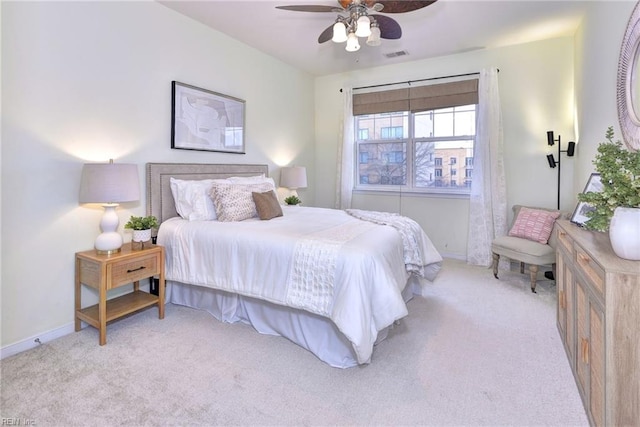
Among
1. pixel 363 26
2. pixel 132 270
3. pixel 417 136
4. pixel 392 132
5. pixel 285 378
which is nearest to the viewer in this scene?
pixel 285 378

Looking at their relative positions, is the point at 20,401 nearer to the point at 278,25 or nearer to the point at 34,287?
the point at 34,287

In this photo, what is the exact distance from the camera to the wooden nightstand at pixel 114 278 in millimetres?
2346

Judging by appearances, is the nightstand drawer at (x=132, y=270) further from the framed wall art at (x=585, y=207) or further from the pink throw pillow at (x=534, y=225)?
the pink throw pillow at (x=534, y=225)

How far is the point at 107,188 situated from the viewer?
2346 mm

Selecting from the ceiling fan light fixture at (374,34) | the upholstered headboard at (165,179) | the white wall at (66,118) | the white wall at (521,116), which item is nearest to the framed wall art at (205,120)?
the white wall at (66,118)

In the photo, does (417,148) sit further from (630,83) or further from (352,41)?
(630,83)

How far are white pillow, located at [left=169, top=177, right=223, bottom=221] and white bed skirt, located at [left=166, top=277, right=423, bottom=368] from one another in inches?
25.4

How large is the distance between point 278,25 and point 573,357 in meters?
3.78

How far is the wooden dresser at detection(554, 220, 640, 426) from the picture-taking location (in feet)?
4.16

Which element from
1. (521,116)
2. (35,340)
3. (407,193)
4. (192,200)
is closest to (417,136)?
(407,193)

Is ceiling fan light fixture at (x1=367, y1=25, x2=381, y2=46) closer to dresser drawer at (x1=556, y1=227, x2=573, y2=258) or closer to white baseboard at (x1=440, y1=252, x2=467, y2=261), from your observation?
dresser drawer at (x1=556, y1=227, x2=573, y2=258)

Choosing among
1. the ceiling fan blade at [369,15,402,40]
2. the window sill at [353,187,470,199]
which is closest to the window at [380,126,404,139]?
the window sill at [353,187,470,199]

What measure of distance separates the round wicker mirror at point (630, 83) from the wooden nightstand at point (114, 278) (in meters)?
3.32

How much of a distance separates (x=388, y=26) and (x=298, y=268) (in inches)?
77.2
